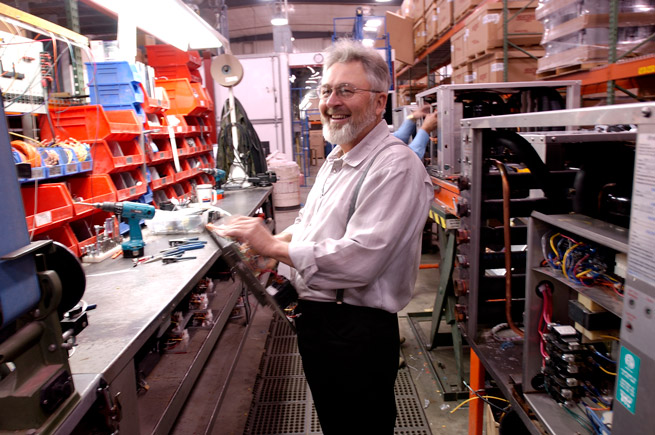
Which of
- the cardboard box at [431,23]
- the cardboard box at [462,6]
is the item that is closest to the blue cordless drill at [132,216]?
the cardboard box at [462,6]

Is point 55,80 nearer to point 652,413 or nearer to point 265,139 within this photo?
point 652,413

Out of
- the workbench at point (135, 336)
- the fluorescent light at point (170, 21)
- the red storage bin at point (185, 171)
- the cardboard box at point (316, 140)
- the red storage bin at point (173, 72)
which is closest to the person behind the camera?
the workbench at point (135, 336)

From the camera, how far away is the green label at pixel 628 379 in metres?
0.85

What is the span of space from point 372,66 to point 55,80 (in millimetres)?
2140

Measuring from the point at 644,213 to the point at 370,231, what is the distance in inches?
26.9

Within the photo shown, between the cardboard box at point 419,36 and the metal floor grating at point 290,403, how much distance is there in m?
6.00

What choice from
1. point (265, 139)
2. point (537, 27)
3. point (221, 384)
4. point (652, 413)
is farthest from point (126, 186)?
point (265, 139)

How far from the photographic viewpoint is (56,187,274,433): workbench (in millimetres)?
1123

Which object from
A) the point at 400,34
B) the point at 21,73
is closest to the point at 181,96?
the point at 21,73

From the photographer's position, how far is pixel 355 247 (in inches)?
50.9

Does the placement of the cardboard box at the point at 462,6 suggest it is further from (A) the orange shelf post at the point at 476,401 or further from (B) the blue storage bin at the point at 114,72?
(A) the orange shelf post at the point at 476,401

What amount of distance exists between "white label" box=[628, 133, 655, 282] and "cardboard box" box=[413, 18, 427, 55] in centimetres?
704

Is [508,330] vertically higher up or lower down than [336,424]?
higher up

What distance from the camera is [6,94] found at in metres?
2.03
